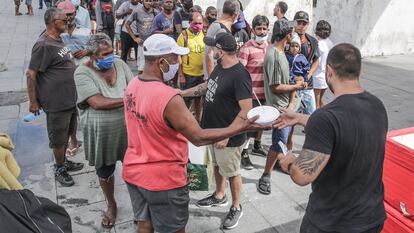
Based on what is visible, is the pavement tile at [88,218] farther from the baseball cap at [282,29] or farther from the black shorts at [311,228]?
the baseball cap at [282,29]

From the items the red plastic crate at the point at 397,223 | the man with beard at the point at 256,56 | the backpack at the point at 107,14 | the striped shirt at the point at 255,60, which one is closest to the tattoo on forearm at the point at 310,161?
the red plastic crate at the point at 397,223

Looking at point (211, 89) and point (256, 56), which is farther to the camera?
point (256, 56)

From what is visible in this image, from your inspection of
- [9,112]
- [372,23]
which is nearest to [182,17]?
[9,112]

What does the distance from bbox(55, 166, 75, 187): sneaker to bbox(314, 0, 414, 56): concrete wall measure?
8742mm

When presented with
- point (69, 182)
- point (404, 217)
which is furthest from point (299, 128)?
point (69, 182)

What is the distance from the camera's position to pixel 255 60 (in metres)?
4.62

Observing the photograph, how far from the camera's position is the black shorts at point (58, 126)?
13.8ft

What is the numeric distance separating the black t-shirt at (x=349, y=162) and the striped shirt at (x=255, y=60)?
2474mm

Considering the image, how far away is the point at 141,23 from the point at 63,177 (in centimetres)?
411

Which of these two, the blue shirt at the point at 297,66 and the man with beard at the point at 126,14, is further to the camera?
the man with beard at the point at 126,14

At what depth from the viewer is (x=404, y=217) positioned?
2.85m

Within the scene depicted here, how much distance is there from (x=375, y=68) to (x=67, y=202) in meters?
8.52

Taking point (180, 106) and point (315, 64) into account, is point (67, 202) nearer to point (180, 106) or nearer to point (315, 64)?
point (180, 106)

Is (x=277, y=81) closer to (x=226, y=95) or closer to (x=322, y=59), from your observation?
(x=226, y=95)
